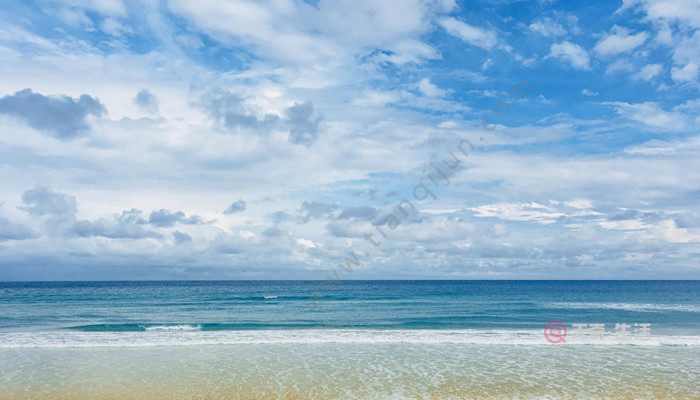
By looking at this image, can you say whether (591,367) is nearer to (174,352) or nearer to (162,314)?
(174,352)

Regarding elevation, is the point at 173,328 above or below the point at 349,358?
below

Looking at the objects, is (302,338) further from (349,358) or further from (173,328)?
(173,328)

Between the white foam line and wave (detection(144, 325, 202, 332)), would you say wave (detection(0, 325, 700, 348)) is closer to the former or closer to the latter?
the white foam line

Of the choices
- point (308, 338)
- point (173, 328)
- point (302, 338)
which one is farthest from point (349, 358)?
point (173, 328)

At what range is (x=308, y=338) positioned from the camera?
2158cm

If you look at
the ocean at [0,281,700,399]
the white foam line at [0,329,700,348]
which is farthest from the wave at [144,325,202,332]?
the white foam line at [0,329,700,348]

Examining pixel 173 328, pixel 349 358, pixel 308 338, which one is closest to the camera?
pixel 349 358

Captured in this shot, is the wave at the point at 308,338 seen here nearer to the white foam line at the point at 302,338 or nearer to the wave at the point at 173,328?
the white foam line at the point at 302,338

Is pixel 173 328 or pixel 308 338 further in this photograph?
pixel 173 328

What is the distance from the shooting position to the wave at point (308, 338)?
20172mm

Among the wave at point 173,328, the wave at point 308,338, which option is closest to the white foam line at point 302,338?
the wave at point 308,338

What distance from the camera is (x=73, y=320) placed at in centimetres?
3017

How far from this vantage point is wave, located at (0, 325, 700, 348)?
66.2ft

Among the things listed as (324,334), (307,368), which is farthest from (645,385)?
(324,334)
